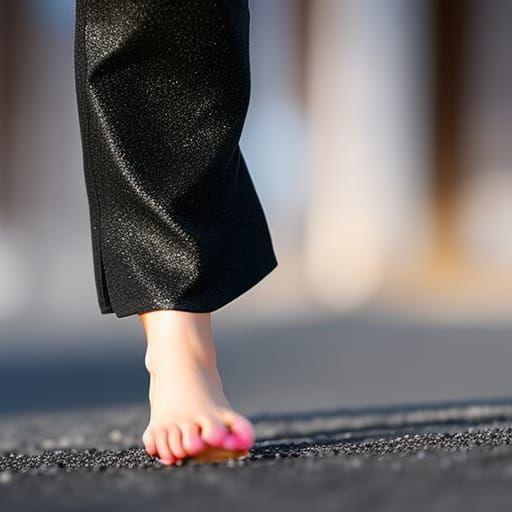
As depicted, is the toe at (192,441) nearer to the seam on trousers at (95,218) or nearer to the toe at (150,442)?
the toe at (150,442)

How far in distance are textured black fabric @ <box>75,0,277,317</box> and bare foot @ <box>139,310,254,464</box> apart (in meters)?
0.02

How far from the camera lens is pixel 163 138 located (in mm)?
1479

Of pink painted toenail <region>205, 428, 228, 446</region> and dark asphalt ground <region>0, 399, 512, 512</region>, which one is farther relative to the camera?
pink painted toenail <region>205, 428, 228, 446</region>

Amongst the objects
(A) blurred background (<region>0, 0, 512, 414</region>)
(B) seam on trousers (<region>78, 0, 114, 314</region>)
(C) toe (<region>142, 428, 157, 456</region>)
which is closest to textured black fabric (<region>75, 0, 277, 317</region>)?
(B) seam on trousers (<region>78, 0, 114, 314</region>)

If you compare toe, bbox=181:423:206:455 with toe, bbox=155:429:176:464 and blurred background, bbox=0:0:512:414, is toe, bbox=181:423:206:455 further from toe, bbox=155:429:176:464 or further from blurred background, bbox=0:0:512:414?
blurred background, bbox=0:0:512:414

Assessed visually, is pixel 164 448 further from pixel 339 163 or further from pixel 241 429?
pixel 339 163

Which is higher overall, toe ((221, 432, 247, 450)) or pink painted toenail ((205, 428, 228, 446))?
pink painted toenail ((205, 428, 228, 446))

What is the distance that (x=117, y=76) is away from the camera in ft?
4.82

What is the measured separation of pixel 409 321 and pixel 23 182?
7.01ft

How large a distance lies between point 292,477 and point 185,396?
1.16ft

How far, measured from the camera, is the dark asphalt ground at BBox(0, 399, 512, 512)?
0.97 metres

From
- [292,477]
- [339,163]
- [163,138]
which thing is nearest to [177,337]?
[163,138]

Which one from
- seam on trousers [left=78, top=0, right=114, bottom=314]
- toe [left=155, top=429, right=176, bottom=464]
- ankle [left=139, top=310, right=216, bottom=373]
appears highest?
seam on trousers [left=78, top=0, right=114, bottom=314]

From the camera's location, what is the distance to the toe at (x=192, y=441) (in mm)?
1331
